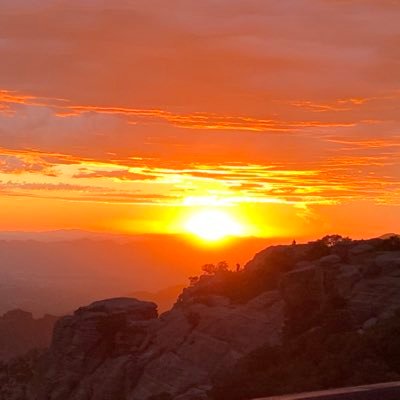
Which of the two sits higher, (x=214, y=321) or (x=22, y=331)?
(x=22, y=331)

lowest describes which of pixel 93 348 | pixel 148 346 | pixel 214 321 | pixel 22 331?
pixel 148 346

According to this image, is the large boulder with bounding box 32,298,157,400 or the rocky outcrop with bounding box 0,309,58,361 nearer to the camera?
the large boulder with bounding box 32,298,157,400

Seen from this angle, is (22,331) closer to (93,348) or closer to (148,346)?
(93,348)

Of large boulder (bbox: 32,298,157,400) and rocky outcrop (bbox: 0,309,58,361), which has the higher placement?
rocky outcrop (bbox: 0,309,58,361)

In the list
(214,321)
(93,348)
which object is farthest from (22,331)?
(214,321)

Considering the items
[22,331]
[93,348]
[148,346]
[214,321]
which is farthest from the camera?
[22,331]

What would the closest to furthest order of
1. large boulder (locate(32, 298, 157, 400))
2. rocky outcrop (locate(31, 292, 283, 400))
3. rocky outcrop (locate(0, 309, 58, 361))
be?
rocky outcrop (locate(31, 292, 283, 400)), large boulder (locate(32, 298, 157, 400)), rocky outcrop (locate(0, 309, 58, 361))

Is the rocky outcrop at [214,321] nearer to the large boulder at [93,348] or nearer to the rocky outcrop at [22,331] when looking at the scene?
the large boulder at [93,348]

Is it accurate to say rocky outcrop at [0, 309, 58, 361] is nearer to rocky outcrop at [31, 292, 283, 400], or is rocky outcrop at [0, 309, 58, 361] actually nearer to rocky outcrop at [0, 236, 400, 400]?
rocky outcrop at [31, 292, 283, 400]

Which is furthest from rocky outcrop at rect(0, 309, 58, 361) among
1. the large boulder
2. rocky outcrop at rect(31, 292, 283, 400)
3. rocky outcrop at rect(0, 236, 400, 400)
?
rocky outcrop at rect(0, 236, 400, 400)

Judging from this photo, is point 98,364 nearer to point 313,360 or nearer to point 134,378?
point 134,378

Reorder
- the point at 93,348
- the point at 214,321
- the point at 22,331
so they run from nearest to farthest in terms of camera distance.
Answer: the point at 214,321
the point at 93,348
the point at 22,331

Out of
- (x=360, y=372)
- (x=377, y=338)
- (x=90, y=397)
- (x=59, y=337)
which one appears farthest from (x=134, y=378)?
(x=360, y=372)

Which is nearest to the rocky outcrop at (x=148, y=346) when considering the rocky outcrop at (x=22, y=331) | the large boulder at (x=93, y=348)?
the large boulder at (x=93, y=348)
